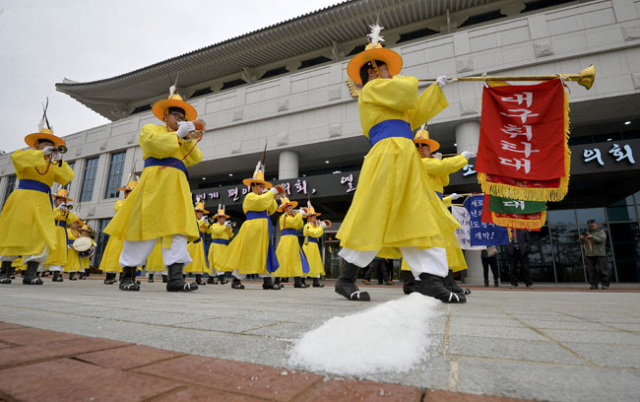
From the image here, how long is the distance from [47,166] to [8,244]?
1127mm

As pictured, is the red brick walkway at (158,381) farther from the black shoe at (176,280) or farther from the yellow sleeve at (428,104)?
the black shoe at (176,280)

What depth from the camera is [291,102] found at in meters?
13.5

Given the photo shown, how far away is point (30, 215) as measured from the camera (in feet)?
14.1

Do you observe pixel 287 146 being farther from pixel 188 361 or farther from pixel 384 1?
pixel 188 361

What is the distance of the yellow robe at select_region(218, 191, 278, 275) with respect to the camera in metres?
4.80

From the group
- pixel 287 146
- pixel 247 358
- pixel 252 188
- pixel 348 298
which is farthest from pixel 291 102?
pixel 247 358

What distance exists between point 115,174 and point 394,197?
19002mm

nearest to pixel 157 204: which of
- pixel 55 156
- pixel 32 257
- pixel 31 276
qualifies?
pixel 55 156

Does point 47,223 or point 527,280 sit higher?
point 47,223

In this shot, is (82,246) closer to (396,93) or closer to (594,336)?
(396,93)

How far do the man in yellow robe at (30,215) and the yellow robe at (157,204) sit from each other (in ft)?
6.12

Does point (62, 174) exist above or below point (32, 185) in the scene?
above

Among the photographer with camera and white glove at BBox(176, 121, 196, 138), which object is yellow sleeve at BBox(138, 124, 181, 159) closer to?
white glove at BBox(176, 121, 196, 138)

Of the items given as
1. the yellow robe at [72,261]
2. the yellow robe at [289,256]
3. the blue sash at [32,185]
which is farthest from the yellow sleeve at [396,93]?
the yellow robe at [72,261]
